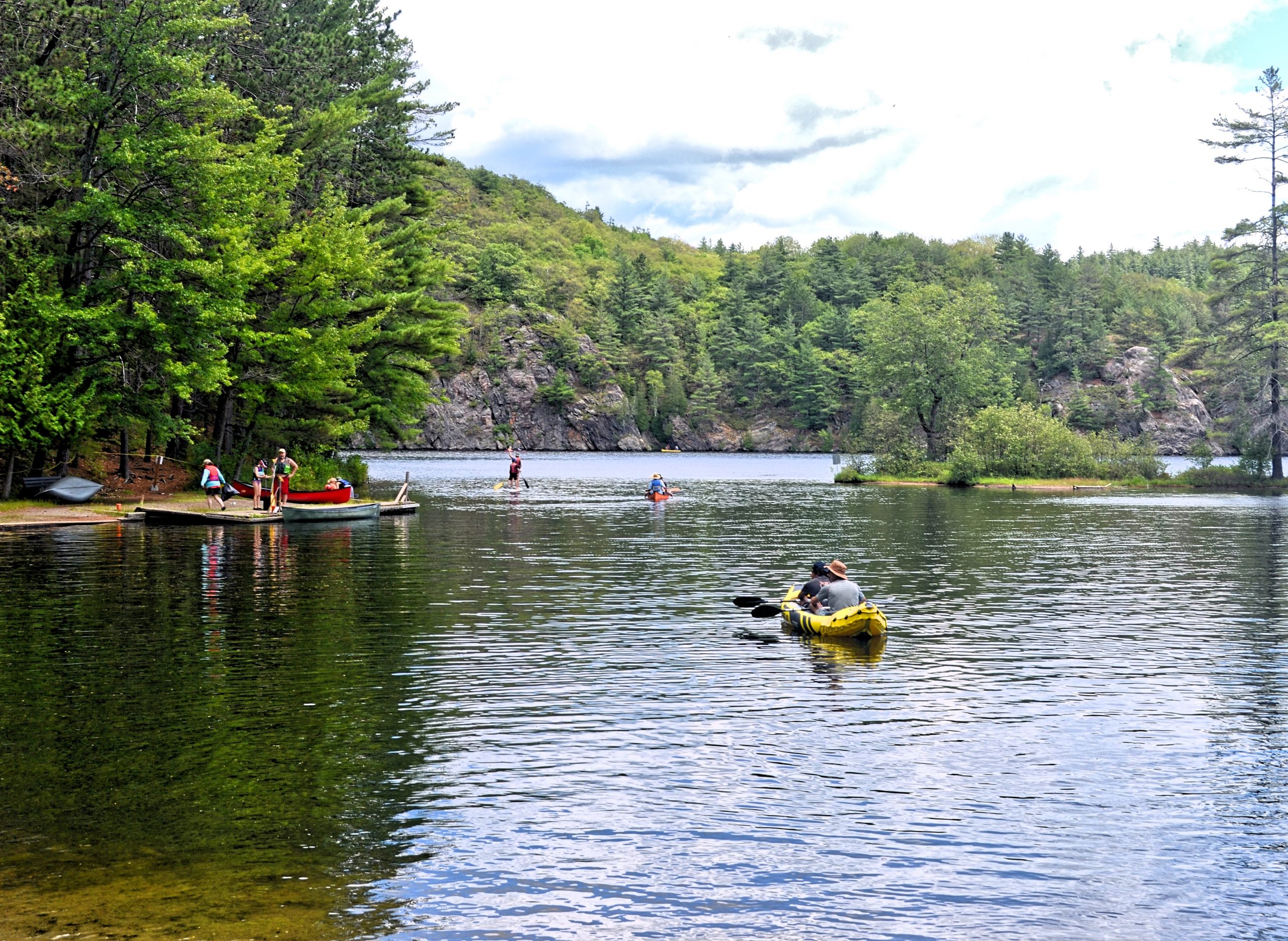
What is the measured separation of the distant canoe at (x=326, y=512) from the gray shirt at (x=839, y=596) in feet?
103

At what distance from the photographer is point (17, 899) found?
9.89 m

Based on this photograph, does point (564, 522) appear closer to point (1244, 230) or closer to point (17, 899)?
point (17, 899)

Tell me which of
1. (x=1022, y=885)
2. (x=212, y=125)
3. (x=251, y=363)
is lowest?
(x=1022, y=885)

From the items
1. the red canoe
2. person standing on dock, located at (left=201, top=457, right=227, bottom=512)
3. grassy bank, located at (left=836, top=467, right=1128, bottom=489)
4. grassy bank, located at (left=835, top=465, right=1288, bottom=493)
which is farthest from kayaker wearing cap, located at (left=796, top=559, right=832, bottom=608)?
grassy bank, located at (left=836, top=467, right=1128, bottom=489)

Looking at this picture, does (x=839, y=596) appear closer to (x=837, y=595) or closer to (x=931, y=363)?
(x=837, y=595)

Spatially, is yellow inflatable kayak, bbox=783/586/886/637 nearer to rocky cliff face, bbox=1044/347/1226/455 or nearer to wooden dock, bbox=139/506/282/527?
wooden dock, bbox=139/506/282/527

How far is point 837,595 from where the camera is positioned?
24281mm

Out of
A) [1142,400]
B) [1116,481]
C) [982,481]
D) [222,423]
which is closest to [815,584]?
[222,423]

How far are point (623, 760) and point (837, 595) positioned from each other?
10.7 metres

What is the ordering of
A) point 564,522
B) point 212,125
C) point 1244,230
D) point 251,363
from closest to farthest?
point 564,522 < point 212,125 < point 251,363 < point 1244,230

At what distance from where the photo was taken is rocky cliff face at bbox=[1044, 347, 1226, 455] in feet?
607

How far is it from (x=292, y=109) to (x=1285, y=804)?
2470 inches

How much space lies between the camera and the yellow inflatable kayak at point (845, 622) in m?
23.3

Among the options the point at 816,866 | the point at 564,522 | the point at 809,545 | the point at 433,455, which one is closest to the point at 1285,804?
the point at 816,866
